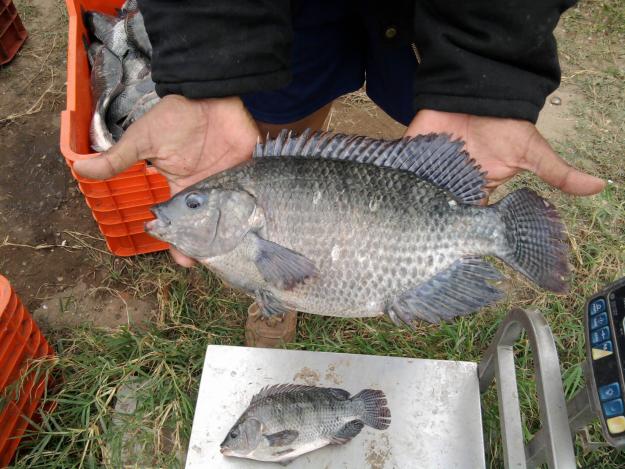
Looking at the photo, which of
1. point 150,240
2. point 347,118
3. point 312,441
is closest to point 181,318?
point 150,240

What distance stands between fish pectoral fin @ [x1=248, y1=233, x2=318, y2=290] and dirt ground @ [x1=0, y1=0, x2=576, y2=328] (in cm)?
188

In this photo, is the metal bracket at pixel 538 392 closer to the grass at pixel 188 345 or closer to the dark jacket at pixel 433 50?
the grass at pixel 188 345

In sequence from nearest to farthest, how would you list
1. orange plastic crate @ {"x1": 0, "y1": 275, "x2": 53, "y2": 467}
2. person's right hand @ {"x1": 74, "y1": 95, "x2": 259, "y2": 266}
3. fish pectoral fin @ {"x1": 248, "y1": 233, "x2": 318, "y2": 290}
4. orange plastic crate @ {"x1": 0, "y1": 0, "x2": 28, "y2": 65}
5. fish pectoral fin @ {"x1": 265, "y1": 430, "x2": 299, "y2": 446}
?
fish pectoral fin @ {"x1": 248, "y1": 233, "x2": 318, "y2": 290} < person's right hand @ {"x1": 74, "y1": 95, "x2": 259, "y2": 266} < fish pectoral fin @ {"x1": 265, "y1": 430, "x2": 299, "y2": 446} < orange plastic crate @ {"x1": 0, "y1": 275, "x2": 53, "y2": 467} < orange plastic crate @ {"x1": 0, "y1": 0, "x2": 28, "y2": 65}

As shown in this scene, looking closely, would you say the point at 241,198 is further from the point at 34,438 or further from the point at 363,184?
the point at 34,438

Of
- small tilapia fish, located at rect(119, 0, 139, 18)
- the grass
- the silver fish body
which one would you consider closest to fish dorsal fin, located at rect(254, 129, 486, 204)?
the grass

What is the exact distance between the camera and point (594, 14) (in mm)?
5570

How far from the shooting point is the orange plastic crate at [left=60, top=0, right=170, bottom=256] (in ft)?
10.1

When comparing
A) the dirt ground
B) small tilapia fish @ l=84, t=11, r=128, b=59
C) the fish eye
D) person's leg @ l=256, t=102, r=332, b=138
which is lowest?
the dirt ground

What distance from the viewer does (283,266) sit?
1839mm

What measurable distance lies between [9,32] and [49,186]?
6.25 feet

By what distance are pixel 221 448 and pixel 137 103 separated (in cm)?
240

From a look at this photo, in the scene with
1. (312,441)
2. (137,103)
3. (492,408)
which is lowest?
(492,408)

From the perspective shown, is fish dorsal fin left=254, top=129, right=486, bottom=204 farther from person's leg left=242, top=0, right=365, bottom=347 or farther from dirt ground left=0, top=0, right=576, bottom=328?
dirt ground left=0, top=0, right=576, bottom=328

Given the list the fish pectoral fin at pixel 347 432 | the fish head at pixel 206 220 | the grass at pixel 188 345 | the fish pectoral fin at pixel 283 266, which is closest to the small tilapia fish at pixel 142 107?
the grass at pixel 188 345
